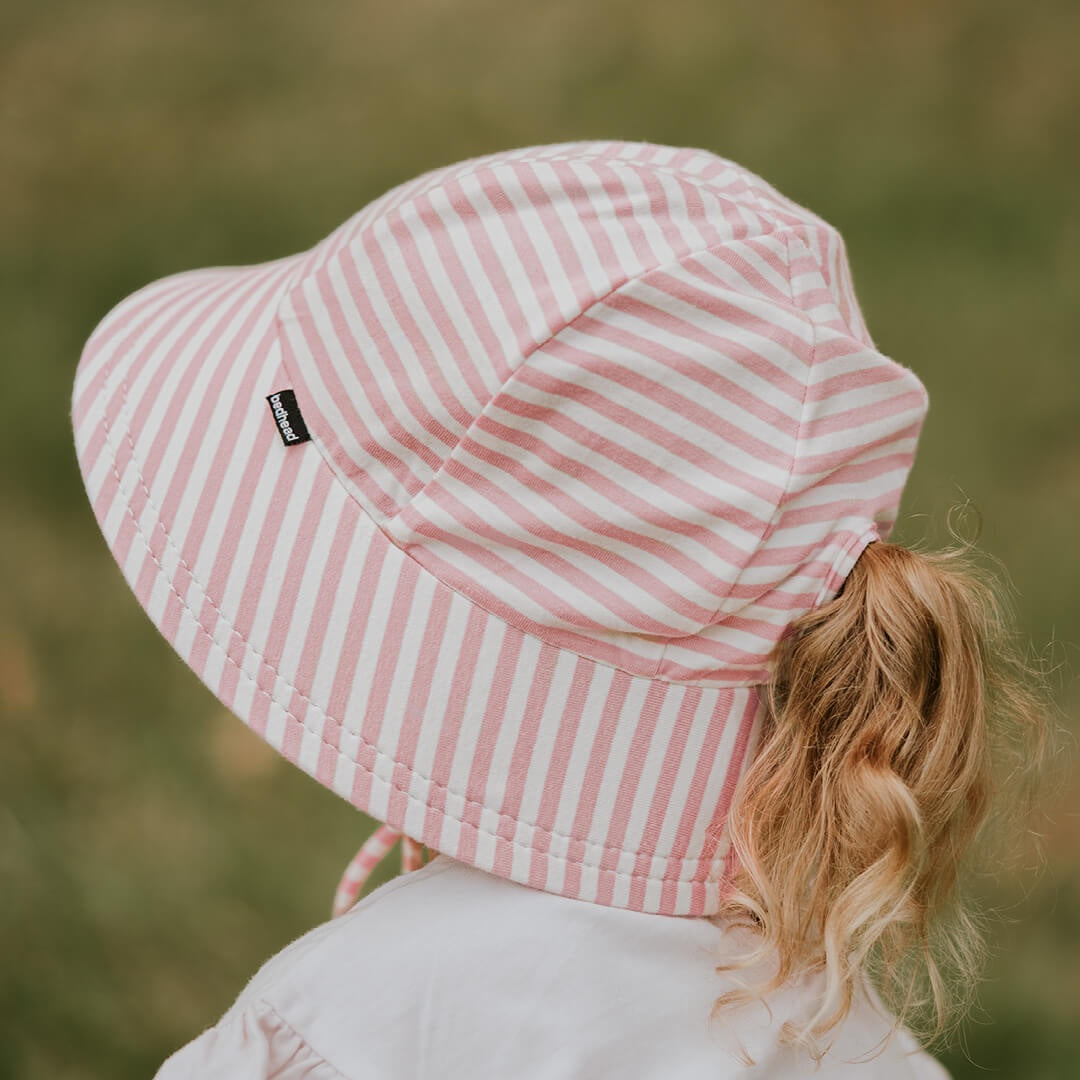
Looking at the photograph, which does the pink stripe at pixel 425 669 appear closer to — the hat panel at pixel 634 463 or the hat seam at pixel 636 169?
the hat panel at pixel 634 463

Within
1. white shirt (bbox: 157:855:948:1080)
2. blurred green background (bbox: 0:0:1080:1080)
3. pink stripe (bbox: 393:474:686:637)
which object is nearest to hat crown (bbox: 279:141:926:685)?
pink stripe (bbox: 393:474:686:637)

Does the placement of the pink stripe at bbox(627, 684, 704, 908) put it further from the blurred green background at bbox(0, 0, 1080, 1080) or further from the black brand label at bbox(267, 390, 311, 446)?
the blurred green background at bbox(0, 0, 1080, 1080)

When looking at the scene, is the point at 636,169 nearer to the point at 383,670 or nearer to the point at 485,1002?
the point at 383,670

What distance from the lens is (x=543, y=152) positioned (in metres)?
0.42

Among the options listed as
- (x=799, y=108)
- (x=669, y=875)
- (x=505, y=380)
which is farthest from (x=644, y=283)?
(x=799, y=108)

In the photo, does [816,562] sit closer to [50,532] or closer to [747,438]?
[747,438]

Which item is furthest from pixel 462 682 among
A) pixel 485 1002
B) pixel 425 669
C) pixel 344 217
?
pixel 344 217

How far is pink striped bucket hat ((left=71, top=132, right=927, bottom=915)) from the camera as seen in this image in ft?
1.27

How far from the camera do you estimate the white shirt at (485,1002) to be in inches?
16.5

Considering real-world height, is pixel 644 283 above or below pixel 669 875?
above

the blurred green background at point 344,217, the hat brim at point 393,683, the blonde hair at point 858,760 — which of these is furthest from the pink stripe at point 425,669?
the blurred green background at point 344,217

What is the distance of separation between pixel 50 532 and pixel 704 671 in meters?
0.71

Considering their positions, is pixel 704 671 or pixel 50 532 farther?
pixel 50 532

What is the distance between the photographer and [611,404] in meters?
0.38
